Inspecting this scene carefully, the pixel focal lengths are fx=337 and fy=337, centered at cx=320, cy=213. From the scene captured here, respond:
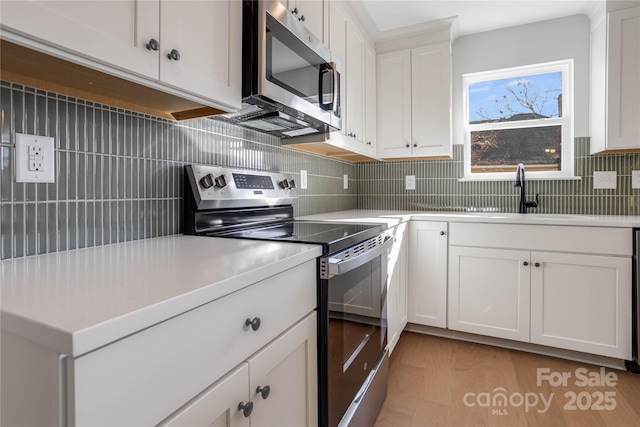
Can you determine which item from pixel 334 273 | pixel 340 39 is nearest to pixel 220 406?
pixel 334 273

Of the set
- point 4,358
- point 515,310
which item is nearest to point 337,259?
point 4,358

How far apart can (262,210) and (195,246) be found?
612 mm

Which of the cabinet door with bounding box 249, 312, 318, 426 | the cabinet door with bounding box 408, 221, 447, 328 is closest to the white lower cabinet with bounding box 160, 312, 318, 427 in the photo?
the cabinet door with bounding box 249, 312, 318, 426

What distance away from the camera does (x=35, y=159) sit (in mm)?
910

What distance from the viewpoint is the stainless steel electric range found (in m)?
1.11

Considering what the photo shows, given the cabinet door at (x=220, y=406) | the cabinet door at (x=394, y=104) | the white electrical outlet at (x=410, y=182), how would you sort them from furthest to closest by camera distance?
1. the white electrical outlet at (x=410, y=182)
2. the cabinet door at (x=394, y=104)
3. the cabinet door at (x=220, y=406)

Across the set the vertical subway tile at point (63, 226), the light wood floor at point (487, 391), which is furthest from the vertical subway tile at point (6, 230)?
the light wood floor at point (487, 391)

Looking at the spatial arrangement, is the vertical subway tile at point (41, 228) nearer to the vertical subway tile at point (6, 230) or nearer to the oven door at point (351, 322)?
the vertical subway tile at point (6, 230)

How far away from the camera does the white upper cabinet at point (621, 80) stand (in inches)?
82.7

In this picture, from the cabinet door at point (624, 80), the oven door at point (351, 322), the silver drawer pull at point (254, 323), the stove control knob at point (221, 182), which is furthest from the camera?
the cabinet door at point (624, 80)

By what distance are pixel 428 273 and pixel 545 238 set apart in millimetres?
744

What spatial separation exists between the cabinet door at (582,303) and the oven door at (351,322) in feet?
3.70

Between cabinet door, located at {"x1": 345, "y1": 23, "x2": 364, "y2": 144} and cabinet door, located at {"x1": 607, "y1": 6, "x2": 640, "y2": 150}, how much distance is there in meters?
1.58

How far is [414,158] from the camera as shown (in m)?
2.92
